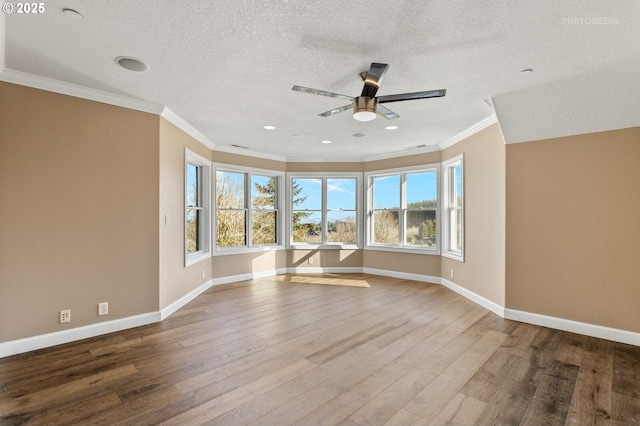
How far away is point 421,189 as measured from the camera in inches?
235

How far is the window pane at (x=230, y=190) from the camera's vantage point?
5633 mm

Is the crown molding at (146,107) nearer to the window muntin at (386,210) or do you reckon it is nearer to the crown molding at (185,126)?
the crown molding at (185,126)

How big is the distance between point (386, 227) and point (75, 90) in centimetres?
534

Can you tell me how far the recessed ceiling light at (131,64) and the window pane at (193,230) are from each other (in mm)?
2401

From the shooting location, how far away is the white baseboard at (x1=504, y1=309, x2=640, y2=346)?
10.2ft

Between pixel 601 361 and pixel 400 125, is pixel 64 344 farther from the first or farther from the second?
pixel 601 361

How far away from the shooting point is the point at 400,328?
3.48 m

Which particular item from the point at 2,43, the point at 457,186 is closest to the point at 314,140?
the point at 457,186

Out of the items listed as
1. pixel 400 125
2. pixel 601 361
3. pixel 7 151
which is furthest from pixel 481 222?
pixel 7 151

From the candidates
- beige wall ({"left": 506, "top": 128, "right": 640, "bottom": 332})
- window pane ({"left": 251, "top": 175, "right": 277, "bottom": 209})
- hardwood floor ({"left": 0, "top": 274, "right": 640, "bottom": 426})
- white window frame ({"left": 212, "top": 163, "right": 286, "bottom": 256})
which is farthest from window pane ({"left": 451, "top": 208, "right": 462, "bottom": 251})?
window pane ({"left": 251, "top": 175, "right": 277, "bottom": 209})

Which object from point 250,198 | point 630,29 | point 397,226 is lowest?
point 397,226

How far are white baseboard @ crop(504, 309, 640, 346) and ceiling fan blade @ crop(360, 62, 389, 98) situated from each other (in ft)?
10.4

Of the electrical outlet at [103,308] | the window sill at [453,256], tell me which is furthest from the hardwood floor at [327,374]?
the window sill at [453,256]

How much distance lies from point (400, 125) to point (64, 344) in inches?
180
